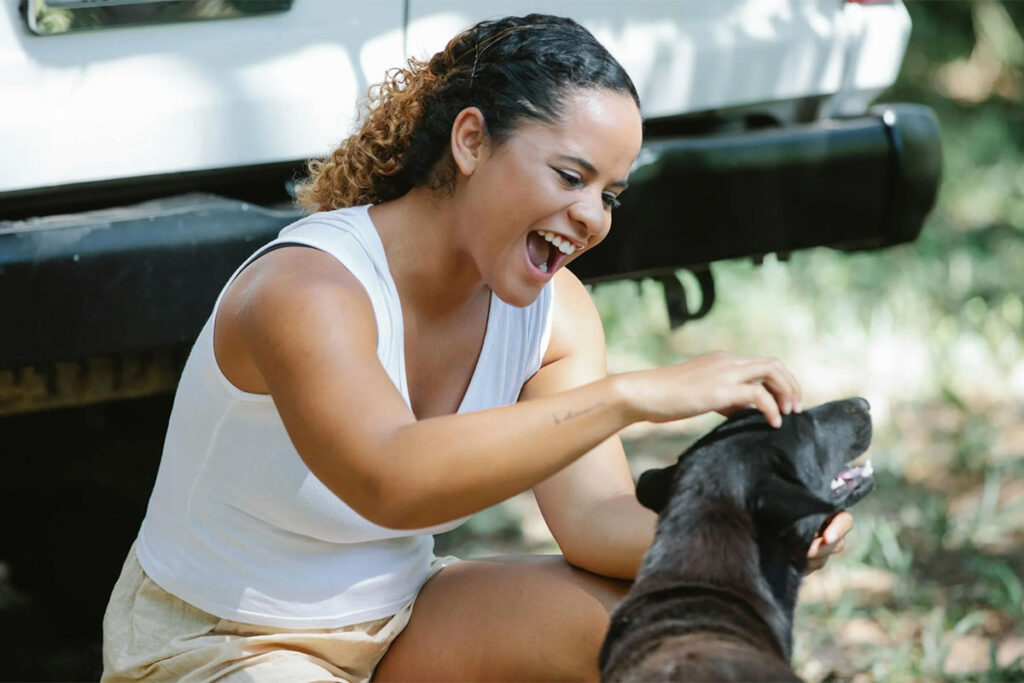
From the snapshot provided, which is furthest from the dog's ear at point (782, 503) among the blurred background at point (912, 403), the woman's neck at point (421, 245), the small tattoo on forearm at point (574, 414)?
the blurred background at point (912, 403)

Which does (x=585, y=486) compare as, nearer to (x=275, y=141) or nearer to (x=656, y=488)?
(x=656, y=488)

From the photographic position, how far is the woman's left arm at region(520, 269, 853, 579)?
9.05 feet

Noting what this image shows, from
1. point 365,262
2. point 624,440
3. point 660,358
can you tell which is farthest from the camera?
point 660,358

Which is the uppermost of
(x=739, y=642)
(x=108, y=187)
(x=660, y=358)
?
(x=108, y=187)

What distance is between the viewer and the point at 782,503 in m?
2.24

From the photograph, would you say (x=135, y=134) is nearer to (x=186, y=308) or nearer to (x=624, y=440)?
(x=186, y=308)

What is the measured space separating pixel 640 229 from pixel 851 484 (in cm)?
117

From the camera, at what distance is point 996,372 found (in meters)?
5.61

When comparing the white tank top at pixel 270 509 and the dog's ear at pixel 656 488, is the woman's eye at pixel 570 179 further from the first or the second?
the dog's ear at pixel 656 488

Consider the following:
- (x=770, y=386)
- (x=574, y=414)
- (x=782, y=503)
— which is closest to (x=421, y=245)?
(x=574, y=414)

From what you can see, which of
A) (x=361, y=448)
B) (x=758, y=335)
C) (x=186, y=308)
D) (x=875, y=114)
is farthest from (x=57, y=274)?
(x=758, y=335)

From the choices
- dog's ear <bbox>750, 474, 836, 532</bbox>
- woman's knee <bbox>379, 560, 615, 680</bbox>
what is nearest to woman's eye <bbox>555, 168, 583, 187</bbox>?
dog's ear <bbox>750, 474, 836, 532</bbox>

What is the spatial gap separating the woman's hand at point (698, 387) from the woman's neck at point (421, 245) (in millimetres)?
589

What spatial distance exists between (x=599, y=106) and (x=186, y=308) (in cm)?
112
